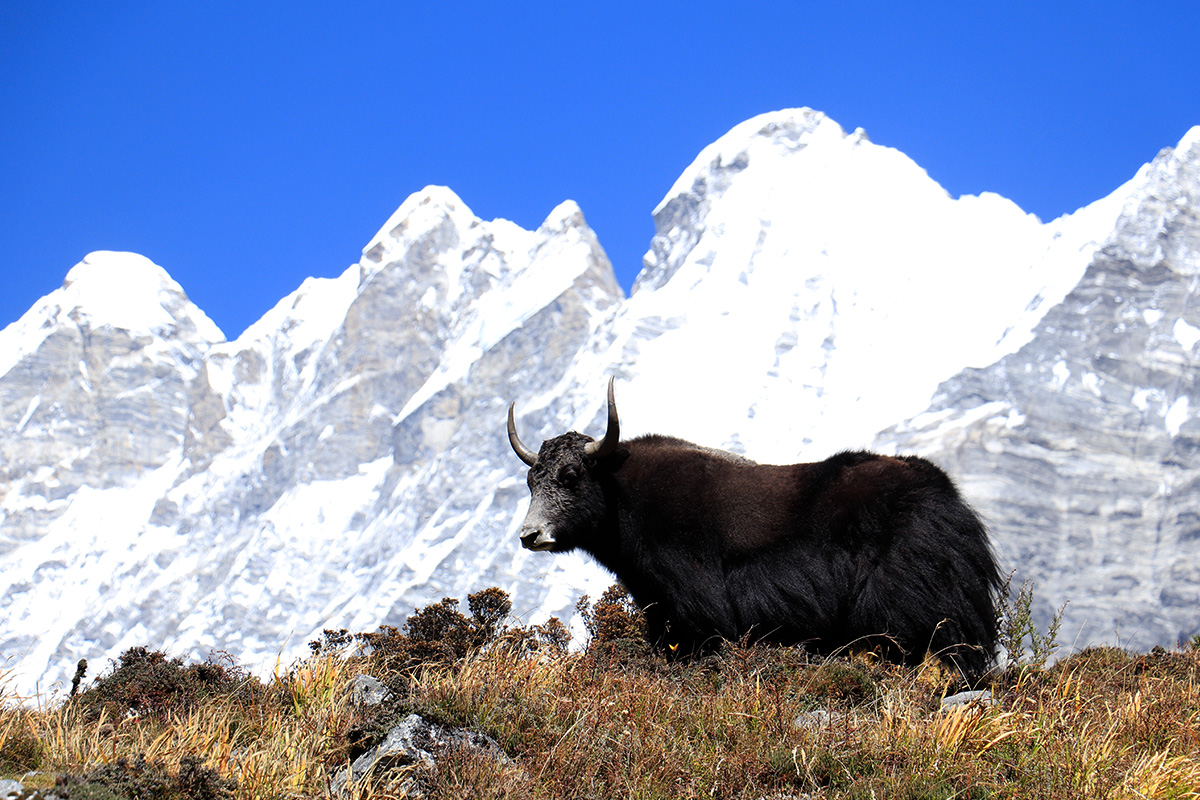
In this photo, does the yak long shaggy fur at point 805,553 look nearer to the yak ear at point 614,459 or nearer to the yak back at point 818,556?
the yak back at point 818,556

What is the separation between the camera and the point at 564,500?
35.0 feet

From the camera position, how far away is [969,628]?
8953mm

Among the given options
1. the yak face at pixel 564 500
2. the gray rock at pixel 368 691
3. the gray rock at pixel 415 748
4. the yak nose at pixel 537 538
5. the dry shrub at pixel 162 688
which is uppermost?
the yak face at pixel 564 500

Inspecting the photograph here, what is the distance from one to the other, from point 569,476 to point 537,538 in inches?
26.7

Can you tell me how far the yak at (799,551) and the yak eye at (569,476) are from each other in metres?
0.09

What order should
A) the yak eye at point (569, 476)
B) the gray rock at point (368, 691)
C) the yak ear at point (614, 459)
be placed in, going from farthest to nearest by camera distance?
the yak ear at point (614, 459), the yak eye at point (569, 476), the gray rock at point (368, 691)

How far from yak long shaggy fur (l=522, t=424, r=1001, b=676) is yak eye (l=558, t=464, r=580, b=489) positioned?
203 mm

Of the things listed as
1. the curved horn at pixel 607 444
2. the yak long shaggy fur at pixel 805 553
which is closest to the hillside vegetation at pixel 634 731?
the yak long shaggy fur at pixel 805 553

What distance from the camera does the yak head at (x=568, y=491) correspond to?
34.6 feet

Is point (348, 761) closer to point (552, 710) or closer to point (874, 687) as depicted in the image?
point (552, 710)

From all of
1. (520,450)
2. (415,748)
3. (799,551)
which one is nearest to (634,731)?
(415,748)

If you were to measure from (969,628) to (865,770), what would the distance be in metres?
2.74

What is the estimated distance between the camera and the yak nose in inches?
412

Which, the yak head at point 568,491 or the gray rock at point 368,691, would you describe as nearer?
the gray rock at point 368,691
